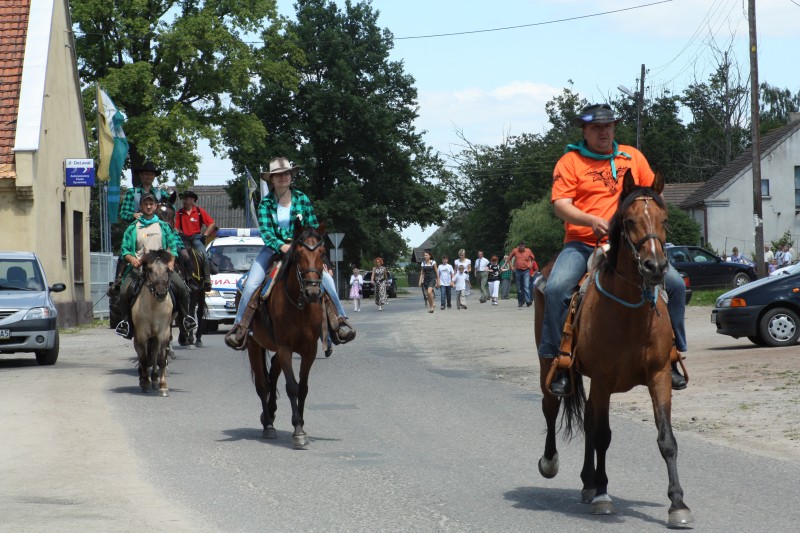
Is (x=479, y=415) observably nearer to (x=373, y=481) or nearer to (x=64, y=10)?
(x=373, y=481)

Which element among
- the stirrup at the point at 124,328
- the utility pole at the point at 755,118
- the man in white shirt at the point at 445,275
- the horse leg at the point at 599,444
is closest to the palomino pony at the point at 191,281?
the stirrup at the point at 124,328

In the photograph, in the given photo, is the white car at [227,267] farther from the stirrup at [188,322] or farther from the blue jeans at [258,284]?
the blue jeans at [258,284]

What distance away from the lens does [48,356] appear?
63.0 feet

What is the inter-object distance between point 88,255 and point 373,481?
29109 mm

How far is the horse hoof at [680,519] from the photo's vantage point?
A: 644 centimetres

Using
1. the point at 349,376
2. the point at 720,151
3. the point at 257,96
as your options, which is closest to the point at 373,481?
the point at 349,376

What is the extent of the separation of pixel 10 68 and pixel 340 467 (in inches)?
995

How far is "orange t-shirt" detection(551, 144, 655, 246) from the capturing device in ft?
24.9

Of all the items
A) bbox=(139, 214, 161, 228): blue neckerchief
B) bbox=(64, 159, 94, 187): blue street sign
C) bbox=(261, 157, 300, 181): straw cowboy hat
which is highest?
bbox=(64, 159, 94, 187): blue street sign

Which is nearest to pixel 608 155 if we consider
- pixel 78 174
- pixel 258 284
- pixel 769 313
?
pixel 258 284

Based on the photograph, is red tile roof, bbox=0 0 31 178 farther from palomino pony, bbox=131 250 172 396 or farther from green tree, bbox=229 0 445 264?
green tree, bbox=229 0 445 264

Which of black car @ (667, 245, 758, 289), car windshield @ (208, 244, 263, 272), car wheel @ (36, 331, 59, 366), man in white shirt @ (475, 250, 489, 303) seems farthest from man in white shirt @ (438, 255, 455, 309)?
car wheel @ (36, 331, 59, 366)

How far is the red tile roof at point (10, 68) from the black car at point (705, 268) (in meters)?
23.0

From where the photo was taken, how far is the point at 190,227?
20.9 meters
